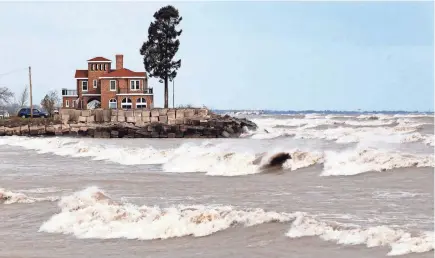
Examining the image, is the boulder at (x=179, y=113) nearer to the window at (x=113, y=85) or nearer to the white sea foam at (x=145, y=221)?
the window at (x=113, y=85)

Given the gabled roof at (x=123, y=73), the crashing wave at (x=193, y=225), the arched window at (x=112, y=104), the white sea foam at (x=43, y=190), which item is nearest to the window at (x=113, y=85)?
the gabled roof at (x=123, y=73)

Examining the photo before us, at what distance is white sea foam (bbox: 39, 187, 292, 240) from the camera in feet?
37.3

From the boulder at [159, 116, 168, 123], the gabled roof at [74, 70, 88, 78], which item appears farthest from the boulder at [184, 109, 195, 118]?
the gabled roof at [74, 70, 88, 78]

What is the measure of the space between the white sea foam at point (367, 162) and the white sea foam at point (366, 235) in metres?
9.26

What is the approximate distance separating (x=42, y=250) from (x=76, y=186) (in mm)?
8518

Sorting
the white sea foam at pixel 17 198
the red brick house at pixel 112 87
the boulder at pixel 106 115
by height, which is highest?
the red brick house at pixel 112 87

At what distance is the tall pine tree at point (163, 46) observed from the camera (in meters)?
69.9

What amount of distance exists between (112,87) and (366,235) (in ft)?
202

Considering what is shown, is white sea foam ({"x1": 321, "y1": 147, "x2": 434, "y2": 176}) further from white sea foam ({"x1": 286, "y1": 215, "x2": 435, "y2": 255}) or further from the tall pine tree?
the tall pine tree

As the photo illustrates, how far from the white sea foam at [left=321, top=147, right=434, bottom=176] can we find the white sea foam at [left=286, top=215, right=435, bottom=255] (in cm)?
926

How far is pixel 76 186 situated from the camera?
747 inches

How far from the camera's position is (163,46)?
70500mm

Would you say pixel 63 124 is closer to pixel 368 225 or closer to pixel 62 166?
pixel 62 166

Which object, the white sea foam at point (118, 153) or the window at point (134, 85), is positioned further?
the window at point (134, 85)
